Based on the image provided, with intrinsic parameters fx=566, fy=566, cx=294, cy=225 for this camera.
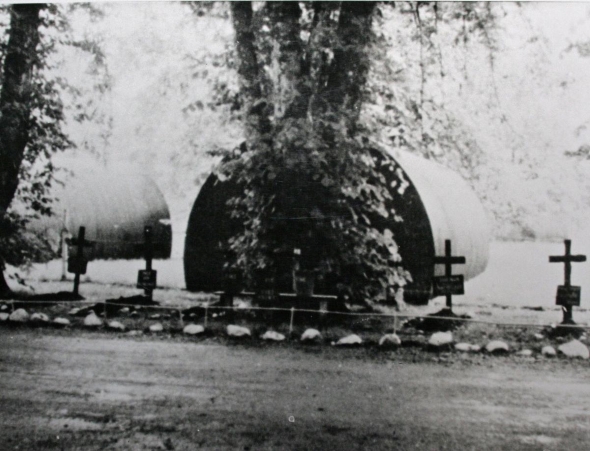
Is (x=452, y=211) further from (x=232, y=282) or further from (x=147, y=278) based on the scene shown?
(x=147, y=278)

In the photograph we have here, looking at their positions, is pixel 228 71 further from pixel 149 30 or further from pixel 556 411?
pixel 556 411

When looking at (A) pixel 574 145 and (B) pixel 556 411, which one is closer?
(B) pixel 556 411

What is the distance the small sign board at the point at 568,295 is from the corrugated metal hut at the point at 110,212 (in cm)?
180

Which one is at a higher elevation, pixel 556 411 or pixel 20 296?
pixel 20 296

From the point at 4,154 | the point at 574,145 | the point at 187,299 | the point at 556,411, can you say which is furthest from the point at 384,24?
the point at 4,154

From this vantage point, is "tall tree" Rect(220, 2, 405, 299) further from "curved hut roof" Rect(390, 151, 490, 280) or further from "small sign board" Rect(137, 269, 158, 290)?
"small sign board" Rect(137, 269, 158, 290)

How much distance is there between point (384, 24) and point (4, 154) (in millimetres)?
2084

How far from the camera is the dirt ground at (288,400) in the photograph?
7.45 feet

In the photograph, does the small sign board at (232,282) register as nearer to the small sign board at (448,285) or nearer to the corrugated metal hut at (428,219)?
the corrugated metal hut at (428,219)

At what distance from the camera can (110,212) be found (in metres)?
2.90

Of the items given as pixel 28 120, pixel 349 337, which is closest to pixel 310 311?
pixel 349 337

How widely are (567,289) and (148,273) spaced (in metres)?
1.93

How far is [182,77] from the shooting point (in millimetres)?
2803

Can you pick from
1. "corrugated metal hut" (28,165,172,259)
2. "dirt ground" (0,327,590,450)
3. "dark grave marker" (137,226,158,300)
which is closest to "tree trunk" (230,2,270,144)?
"corrugated metal hut" (28,165,172,259)
